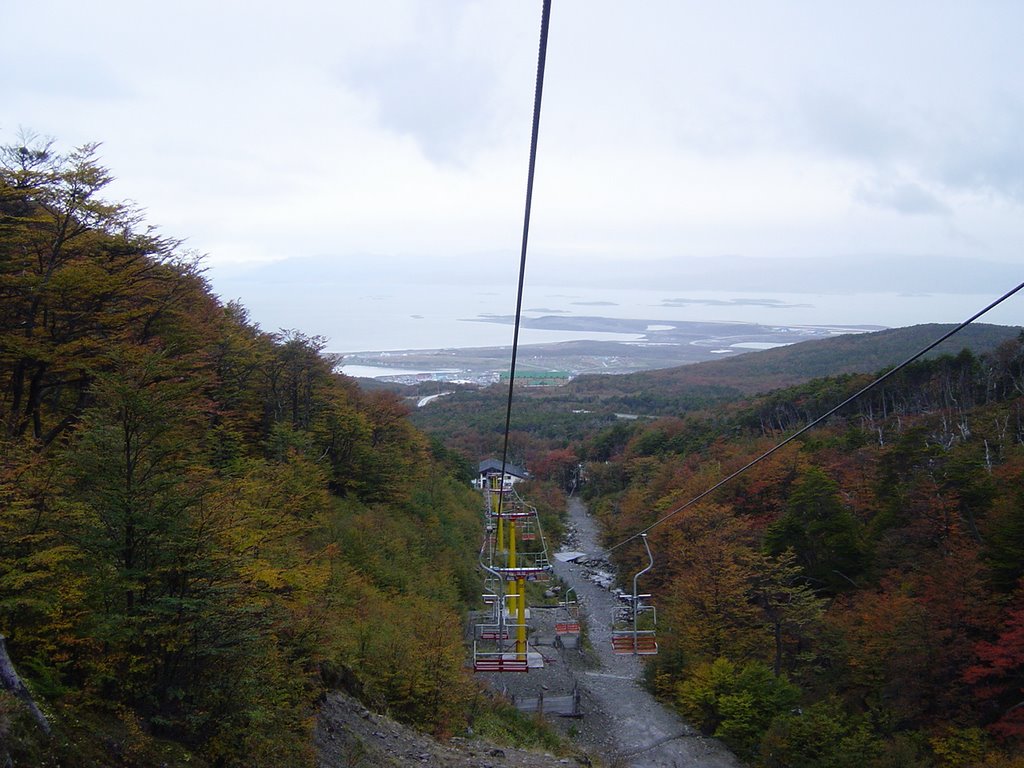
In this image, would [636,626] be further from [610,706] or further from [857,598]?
[857,598]

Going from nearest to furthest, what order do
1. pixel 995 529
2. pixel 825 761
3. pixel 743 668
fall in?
pixel 825 761
pixel 995 529
pixel 743 668

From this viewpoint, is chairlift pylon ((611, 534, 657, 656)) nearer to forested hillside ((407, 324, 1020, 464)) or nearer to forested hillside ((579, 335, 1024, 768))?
forested hillside ((579, 335, 1024, 768))

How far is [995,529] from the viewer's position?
51.5 ft

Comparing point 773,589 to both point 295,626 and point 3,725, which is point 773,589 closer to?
point 295,626

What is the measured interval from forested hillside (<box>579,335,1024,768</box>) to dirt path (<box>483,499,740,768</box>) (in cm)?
70

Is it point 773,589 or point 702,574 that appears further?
point 702,574

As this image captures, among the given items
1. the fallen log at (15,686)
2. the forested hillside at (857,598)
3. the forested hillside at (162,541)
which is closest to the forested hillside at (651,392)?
the forested hillside at (857,598)

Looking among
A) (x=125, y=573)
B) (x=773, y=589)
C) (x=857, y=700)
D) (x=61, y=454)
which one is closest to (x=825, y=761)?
(x=857, y=700)

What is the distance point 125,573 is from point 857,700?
53.2 feet

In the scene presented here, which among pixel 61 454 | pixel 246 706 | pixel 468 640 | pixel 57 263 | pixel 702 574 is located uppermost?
pixel 57 263

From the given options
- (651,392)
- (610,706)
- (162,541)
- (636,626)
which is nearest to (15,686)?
(162,541)

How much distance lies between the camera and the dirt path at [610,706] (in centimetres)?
1546

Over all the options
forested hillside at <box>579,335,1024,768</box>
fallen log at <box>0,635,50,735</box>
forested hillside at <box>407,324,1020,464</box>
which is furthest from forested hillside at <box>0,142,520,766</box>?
forested hillside at <box>407,324,1020,464</box>

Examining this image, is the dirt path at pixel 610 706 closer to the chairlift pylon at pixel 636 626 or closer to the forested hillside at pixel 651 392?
the chairlift pylon at pixel 636 626
